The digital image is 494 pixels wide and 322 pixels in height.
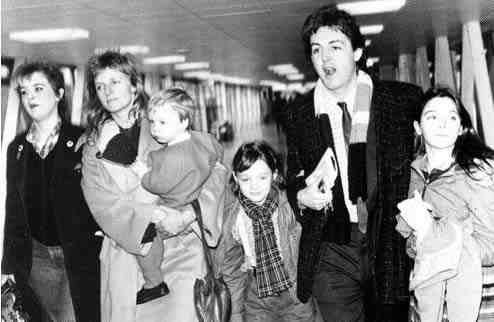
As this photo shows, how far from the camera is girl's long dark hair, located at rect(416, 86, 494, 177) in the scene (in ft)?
8.14

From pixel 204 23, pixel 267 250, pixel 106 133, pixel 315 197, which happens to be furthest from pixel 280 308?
pixel 204 23

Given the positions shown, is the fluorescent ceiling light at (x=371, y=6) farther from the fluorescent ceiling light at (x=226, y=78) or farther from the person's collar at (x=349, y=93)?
the fluorescent ceiling light at (x=226, y=78)

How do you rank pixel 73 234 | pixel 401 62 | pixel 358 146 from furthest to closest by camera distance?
pixel 401 62, pixel 73 234, pixel 358 146

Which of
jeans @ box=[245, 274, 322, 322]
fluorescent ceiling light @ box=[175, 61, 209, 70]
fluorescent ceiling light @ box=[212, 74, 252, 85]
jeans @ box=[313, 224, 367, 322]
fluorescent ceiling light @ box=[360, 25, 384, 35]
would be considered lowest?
jeans @ box=[245, 274, 322, 322]

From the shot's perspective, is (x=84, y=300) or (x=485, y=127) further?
(x=485, y=127)

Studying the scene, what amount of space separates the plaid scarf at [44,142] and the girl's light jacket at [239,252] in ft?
3.23

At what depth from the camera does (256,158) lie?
9.89 feet

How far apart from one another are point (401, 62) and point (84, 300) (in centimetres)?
1198

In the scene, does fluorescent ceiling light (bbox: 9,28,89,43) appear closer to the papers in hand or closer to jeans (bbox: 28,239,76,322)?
jeans (bbox: 28,239,76,322)

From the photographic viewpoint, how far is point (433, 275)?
93.0 inches

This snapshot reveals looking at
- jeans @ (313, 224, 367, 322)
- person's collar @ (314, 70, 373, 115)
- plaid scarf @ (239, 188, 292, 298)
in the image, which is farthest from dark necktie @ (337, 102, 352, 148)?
plaid scarf @ (239, 188, 292, 298)

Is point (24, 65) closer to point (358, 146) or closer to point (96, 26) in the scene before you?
point (358, 146)

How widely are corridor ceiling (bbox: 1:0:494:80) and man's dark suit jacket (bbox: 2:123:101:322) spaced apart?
1624 mm

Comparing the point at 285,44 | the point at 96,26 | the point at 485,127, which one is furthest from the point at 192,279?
the point at 285,44
